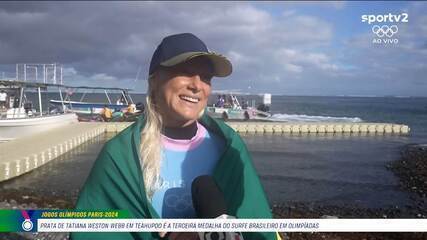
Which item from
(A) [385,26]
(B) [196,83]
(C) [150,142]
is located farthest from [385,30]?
(C) [150,142]

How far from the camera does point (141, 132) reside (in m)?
2.32

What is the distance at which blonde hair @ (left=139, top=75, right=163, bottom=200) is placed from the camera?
7.57 ft

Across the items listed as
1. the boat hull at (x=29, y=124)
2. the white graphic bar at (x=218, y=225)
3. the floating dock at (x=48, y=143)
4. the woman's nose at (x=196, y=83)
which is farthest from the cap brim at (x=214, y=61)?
the boat hull at (x=29, y=124)

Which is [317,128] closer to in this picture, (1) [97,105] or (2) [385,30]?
(2) [385,30]

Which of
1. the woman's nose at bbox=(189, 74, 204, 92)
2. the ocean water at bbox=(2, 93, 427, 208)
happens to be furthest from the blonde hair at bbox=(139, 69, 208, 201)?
the ocean water at bbox=(2, 93, 427, 208)

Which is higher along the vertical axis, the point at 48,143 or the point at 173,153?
the point at 173,153

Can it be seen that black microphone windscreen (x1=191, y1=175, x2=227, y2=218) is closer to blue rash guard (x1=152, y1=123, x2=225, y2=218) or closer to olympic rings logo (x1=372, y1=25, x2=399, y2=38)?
blue rash guard (x1=152, y1=123, x2=225, y2=218)

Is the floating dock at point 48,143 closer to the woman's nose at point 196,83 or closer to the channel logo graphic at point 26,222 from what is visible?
the channel logo graphic at point 26,222

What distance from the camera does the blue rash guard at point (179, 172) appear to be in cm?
238

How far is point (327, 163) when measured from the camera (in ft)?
30.5

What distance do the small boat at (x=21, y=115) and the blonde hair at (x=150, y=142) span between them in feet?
5.65

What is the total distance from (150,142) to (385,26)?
6.93ft

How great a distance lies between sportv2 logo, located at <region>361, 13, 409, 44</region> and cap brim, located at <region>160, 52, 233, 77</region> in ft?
4.79

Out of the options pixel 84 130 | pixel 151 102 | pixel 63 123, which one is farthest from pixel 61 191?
pixel 151 102
